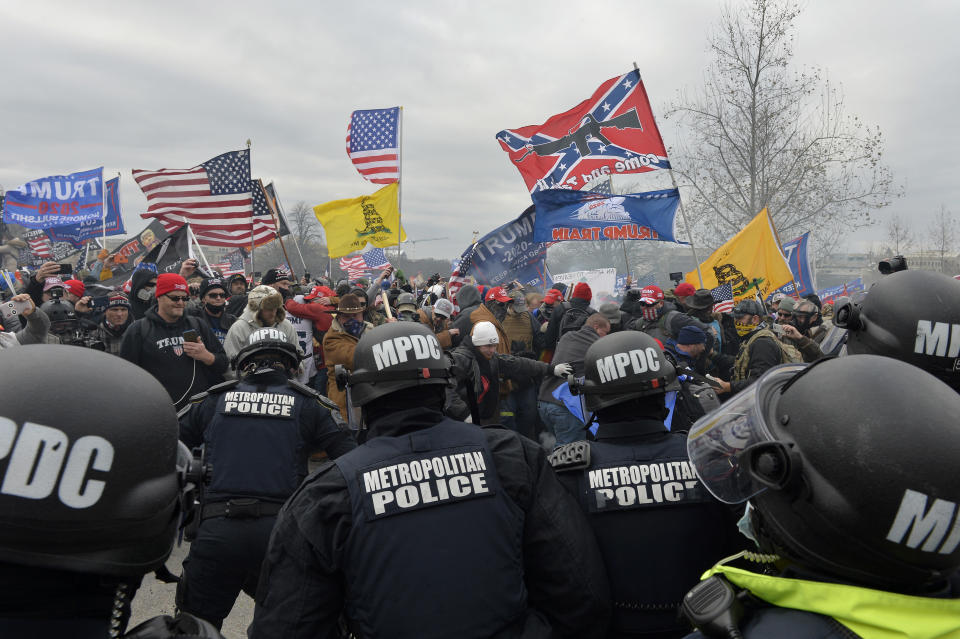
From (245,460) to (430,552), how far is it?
5.78 feet

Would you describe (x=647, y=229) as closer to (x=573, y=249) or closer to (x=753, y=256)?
(x=753, y=256)

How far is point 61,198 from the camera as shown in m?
14.5

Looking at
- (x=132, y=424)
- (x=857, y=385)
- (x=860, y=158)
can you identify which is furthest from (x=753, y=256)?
(x=860, y=158)

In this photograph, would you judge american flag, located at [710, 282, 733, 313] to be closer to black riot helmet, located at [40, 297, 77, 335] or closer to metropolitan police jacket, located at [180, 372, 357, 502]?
metropolitan police jacket, located at [180, 372, 357, 502]

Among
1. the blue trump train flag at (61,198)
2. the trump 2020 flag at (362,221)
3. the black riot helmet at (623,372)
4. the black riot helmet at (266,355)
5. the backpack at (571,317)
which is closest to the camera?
the black riot helmet at (623,372)

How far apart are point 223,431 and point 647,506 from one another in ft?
7.42

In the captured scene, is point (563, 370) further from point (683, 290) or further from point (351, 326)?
→ point (683, 290)

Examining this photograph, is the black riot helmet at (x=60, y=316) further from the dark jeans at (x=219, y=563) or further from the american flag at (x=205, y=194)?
the dark jeans at (x=219, y=563)

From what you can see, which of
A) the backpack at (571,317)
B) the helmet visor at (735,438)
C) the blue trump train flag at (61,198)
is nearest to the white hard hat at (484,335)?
the backpack at (571,317)

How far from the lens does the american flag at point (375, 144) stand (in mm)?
11789

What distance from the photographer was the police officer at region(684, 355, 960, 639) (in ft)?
3.84

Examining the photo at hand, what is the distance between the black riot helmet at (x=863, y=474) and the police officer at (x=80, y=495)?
123cm

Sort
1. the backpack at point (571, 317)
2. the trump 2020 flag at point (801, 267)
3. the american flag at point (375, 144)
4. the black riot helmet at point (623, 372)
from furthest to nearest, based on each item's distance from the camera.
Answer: the trump 2020 flag at point (801, 267), the american flag at point (375, 144), the backpack at point (571, 317), the black riot helmet at point (623, 372)

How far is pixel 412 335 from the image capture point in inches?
98.3
